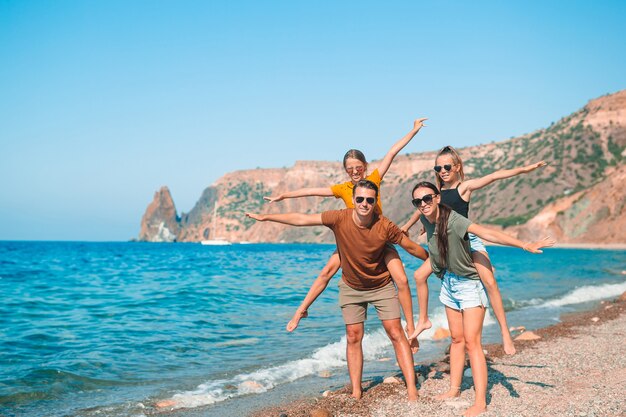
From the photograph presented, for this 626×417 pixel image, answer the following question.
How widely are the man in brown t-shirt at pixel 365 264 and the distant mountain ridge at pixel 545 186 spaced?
61.3ft

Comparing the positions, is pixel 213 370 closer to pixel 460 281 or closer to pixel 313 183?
pixel 460 281

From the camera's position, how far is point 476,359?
18.1 ft

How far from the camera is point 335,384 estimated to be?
798 cm

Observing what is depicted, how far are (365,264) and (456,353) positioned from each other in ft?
4.85

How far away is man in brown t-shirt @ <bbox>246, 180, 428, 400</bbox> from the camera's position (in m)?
5.67

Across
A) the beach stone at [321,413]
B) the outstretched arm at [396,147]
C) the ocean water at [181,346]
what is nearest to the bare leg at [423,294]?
the beach stone at [321,413]

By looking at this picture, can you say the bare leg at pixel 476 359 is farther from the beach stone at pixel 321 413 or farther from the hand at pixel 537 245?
the beach stone at pixel 321 413

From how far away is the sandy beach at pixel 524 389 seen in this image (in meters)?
5.66

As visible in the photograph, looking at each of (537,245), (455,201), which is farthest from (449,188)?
(537,245)

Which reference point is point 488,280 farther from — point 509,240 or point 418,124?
point 418,124

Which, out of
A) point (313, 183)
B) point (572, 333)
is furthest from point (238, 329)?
point (313, 183)

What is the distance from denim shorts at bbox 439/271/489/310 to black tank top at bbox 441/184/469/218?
0.80 meters

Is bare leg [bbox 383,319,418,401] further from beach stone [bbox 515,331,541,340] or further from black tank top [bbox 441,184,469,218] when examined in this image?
beach stone [bbox 515,331,541,340]

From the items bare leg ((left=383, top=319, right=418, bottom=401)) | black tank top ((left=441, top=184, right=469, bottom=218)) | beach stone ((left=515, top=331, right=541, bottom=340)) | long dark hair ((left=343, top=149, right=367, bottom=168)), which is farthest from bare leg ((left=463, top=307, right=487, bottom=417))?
beach stone ((left=515, top=331, right=541, bottom=340))
